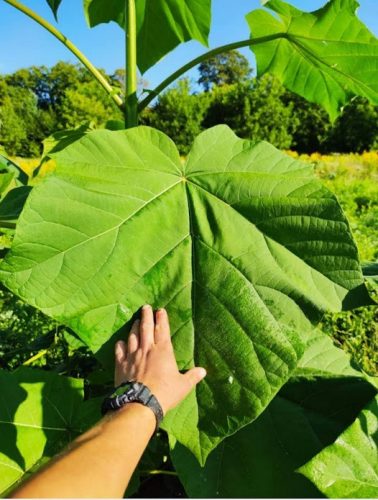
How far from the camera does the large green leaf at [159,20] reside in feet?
4.60

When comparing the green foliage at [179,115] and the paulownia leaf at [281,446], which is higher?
the green foliage at [179,115]

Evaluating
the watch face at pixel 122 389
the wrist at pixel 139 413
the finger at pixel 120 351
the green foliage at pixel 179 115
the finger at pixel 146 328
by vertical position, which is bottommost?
the wrist at pixel 139 413

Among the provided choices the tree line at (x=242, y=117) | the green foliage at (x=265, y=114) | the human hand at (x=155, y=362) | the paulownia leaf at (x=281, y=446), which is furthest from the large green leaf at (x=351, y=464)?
the green foliage at (x=265, y=114)

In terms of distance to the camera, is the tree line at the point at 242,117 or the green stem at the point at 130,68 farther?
the tree line at the point at 242,117

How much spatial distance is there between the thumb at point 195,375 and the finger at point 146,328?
0.08 m

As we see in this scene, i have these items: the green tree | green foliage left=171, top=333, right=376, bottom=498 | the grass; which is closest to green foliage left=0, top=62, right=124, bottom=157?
the green tree

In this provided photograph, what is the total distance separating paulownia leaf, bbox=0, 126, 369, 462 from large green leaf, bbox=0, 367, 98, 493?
46 centimetres

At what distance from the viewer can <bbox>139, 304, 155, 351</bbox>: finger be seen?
0.86 metres

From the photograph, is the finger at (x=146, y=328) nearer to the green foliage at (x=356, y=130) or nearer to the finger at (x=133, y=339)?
the finger at (x=133, y=339)

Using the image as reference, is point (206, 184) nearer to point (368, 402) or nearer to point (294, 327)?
point (294, 327)

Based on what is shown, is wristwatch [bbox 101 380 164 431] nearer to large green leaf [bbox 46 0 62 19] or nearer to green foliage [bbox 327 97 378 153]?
large green leaf [bbox 46 0 62 19]

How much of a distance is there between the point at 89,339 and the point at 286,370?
336mm

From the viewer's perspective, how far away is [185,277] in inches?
36.4

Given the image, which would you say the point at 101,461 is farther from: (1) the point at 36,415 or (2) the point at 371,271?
(2) the point at 371,271
